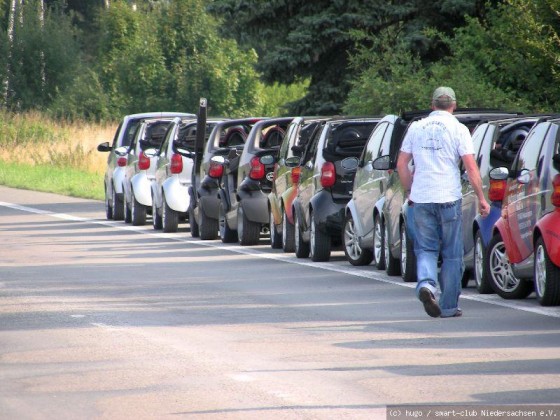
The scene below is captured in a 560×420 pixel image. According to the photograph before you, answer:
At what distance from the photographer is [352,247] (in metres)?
18.5

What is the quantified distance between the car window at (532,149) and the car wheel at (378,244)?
10.3ft

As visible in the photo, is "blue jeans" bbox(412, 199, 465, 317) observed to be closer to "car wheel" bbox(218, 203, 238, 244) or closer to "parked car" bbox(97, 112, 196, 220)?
"car wheel" bbox(218, 203, 238, 244)

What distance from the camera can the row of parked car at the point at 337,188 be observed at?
13906 mm

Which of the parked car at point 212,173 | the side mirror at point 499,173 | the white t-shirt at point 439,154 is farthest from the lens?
the parked car at point 212,173

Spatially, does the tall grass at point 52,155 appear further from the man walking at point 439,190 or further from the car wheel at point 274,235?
the man walking at point 439,190

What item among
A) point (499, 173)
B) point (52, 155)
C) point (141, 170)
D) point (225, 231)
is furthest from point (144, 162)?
point (52, 155)

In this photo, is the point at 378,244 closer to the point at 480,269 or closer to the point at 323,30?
the point at 480,269

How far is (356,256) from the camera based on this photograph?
18391 millimetres

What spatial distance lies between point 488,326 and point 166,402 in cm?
390

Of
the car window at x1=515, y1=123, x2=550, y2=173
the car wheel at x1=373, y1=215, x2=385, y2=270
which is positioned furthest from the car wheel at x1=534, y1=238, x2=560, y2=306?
the car wheel at x1=373, y1=215, x2=385, y2=270

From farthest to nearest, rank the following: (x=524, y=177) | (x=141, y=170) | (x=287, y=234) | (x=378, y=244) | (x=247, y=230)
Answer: (x=141, y=170) < (x=247, y=230) < (x=287, y=234) < (x=378, y=244) < (x=524, y=177)

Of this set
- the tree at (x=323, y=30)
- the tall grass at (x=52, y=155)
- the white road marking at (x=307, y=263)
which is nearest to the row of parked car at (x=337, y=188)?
the white road marking at (x=307, y=263)

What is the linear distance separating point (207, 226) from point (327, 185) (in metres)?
4.93

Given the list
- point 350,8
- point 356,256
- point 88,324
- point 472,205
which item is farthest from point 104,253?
point 350,8
